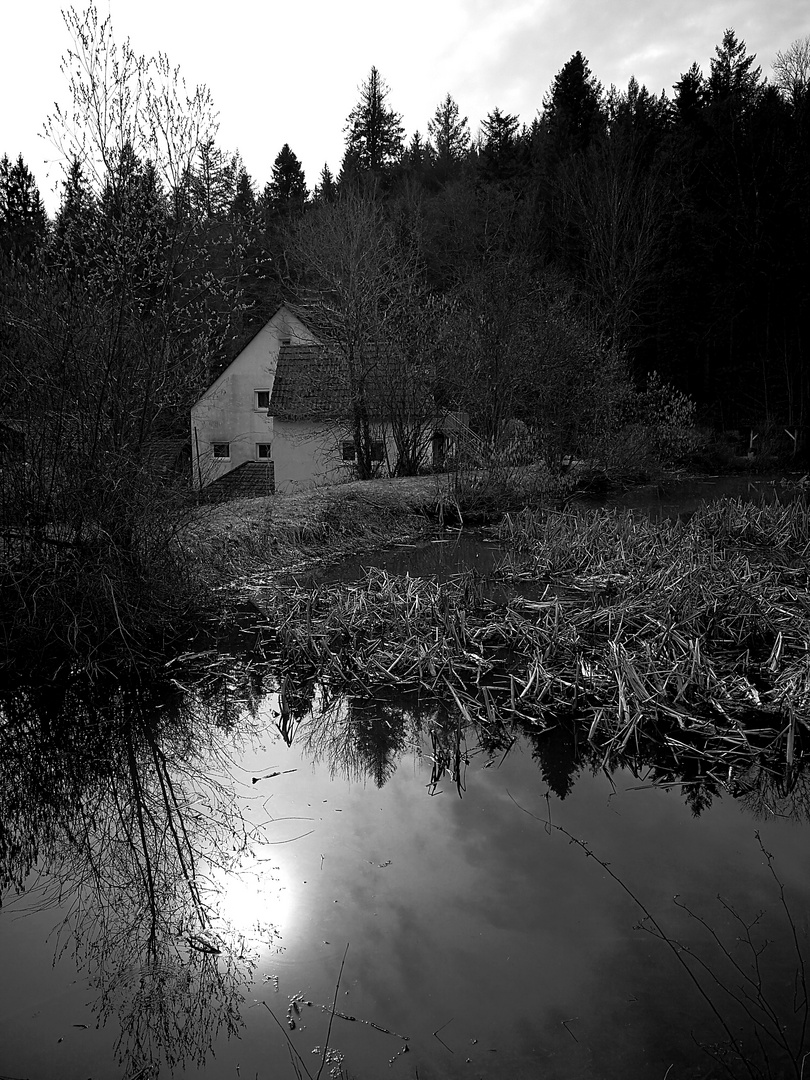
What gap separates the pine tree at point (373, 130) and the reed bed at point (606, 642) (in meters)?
39.2

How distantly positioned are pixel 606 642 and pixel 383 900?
341 cm

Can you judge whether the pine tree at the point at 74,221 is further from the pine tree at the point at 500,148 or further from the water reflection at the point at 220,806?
the pine tree at the point at 500,148

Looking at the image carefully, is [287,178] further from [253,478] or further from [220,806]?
[220,806]

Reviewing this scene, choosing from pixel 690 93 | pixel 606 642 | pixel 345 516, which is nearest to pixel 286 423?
pixel 345 516

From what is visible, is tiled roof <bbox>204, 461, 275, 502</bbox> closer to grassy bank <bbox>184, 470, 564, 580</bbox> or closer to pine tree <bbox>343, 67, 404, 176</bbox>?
grassy bank <bbox>184, 470, 564, 580</bbox>

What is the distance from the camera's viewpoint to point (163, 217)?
24.1 ft

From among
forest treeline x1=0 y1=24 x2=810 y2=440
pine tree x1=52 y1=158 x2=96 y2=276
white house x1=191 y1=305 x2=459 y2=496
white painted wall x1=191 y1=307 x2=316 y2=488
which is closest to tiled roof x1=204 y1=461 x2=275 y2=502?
white house x1=191 y1=305 x2=459 y2=496

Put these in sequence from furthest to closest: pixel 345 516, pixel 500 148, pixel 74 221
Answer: pixel 500 148
pixel 345 516
pixel 74 221

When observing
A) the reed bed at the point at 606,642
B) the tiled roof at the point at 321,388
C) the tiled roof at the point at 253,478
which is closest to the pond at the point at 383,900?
the reed bed at the point at 606,642

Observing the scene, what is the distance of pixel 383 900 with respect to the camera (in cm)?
393

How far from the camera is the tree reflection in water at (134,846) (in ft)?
10.8

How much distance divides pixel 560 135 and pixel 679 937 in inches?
1445

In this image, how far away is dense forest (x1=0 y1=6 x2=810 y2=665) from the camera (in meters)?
6.76

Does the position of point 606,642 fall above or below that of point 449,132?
below
